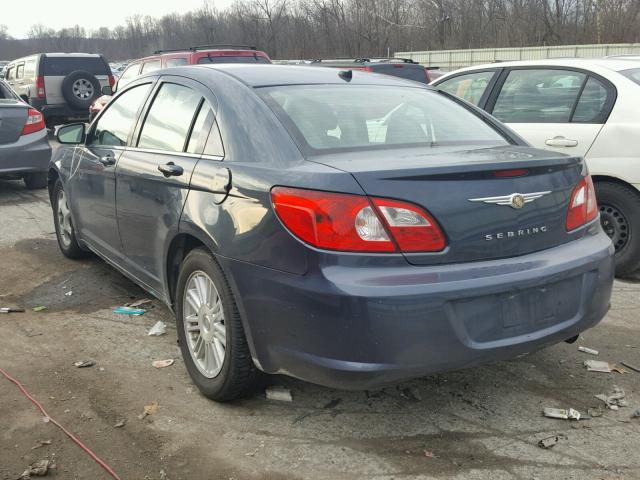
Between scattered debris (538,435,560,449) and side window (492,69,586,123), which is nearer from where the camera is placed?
scattered debris (538,435,560,449)

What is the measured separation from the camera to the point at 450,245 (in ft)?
8.86

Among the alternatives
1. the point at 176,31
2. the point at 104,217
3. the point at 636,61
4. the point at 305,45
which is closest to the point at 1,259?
the point at 104,217

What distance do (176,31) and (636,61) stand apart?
93.1 meters

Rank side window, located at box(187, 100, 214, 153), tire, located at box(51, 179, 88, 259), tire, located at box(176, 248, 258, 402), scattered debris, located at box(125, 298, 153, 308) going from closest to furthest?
tire, located at box(176, 248, 258, 402) < side window, located at box(187, 100, 214, 153) < scattered debris, located at box(125, 298, 153, 308) < tire, located at box(51, 179, 88, 259)

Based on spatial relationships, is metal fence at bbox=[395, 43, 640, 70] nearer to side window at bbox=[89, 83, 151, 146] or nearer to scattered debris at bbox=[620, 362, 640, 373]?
side window at bbox=[89, 83, 151, 146]

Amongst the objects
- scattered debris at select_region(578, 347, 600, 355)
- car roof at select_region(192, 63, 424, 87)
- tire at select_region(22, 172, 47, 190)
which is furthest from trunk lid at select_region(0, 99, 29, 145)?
scattered debris at select_region(578, 347, 600, 355)

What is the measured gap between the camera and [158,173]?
12.1 ft

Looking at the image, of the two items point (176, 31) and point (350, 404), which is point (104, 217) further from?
point (176, 31)

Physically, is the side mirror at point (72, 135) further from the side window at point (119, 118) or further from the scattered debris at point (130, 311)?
the scattered debris at point (130, 311)

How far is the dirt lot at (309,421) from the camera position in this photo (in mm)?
2803

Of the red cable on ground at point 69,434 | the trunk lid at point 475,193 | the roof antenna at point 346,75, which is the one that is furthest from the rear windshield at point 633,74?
the red cable on ground at point 69,434

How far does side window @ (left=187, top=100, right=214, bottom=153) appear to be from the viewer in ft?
11.4

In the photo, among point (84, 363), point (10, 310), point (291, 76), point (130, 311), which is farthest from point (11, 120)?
point (291, 76)

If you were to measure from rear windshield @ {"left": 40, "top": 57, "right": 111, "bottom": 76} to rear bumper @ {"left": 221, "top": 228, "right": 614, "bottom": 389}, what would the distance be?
1601 cm
